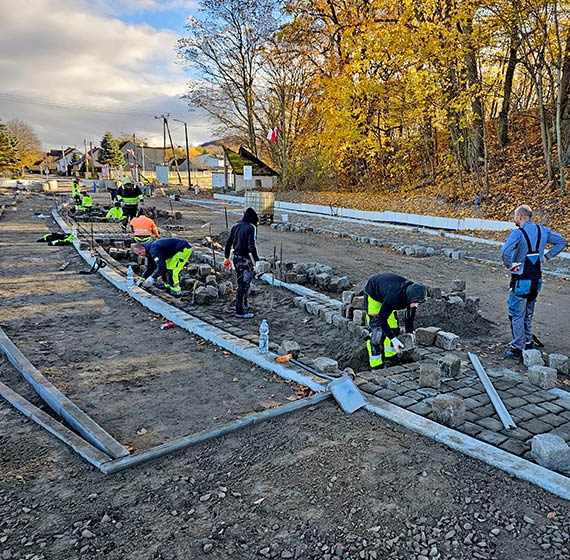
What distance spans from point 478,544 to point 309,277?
290 inches

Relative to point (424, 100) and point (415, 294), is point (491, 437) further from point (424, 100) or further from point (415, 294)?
point (424, 100)

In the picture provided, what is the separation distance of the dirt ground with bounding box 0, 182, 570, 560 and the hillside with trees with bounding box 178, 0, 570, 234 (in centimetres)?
1324

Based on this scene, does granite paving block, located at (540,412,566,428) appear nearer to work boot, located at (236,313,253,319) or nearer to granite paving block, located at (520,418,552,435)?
granite paving block, located at (520,418,552,435)

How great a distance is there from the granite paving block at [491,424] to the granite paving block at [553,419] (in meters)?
0.47

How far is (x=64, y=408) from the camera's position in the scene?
4.48 meters

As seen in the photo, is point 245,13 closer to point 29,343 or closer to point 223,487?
point 29,343

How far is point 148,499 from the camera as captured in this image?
320 centimetres

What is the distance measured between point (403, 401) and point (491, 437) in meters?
0.87

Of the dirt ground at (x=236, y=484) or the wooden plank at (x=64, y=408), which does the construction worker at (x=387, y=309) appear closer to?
the dirt ground at (x=236, y=484)

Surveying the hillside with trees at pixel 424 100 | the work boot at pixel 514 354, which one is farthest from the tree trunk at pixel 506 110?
the work boot at pixel 514 354

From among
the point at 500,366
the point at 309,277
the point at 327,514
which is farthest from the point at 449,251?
the point at 327,514

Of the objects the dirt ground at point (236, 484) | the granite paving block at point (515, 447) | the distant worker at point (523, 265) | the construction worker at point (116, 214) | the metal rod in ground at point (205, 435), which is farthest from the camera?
the construction worker at point (116, 214)

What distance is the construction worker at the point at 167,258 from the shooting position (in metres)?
8.92

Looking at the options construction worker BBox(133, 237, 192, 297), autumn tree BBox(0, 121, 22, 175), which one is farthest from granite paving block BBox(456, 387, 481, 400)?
autumn tree BBox(0, 121, 22, 175)
